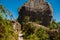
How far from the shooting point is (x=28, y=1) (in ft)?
106

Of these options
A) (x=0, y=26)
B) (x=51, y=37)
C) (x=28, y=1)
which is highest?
(x=28, y=1)

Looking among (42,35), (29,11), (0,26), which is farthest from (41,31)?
(29,11)

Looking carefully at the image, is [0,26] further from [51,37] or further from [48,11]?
[48,11]

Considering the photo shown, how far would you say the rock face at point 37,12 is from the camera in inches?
1202

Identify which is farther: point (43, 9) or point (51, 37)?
point (43, 9)

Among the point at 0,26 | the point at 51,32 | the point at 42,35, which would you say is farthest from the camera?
the point at 51,32

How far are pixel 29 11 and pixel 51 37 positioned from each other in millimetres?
10903

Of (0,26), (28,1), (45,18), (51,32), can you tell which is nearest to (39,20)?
(45,18)

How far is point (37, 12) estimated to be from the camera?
30688 millimetres

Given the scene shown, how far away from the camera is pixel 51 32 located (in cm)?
2069

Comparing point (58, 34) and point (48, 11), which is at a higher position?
point (48, 11)

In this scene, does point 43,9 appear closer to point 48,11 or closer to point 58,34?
point 48,11

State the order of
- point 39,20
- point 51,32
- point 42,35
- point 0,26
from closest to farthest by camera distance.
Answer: point 0,26
point 42,35
point 51,32
point 39,20

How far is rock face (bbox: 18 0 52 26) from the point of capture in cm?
3053
